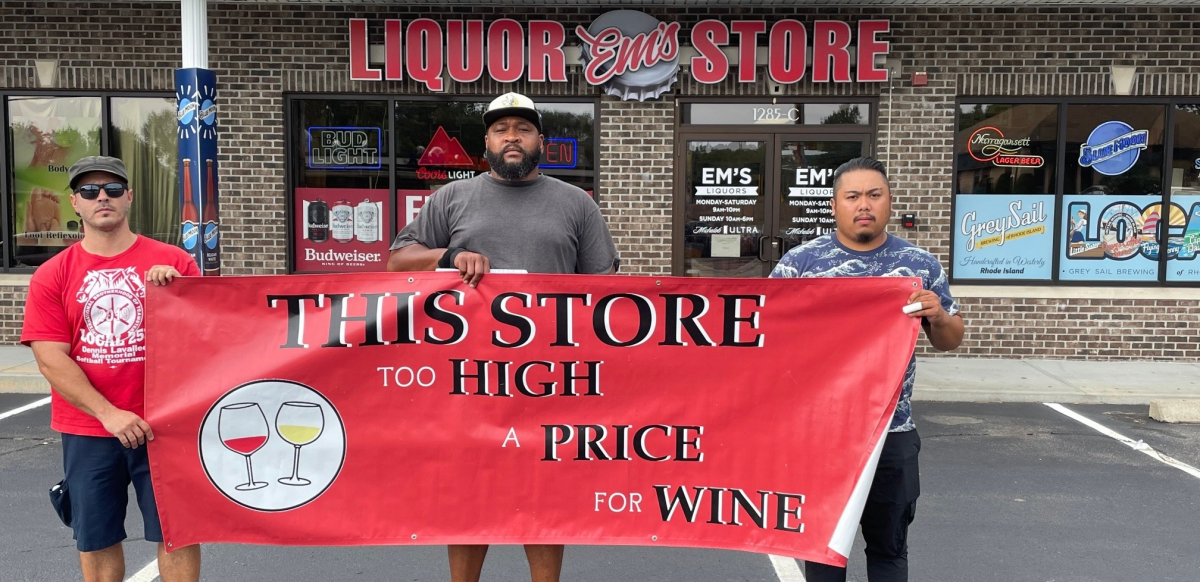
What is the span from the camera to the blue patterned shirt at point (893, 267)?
3129 mm

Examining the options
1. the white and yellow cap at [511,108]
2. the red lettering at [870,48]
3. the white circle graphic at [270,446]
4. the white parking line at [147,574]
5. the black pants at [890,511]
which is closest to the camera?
the black pants at [890,511]

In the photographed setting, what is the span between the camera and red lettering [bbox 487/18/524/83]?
9.63 m

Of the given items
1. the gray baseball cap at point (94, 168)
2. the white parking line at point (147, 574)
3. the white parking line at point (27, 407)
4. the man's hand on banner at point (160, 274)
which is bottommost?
the white parking line at point (147, 574)

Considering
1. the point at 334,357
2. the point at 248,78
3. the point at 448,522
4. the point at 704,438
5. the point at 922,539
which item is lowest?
the point at 922,539

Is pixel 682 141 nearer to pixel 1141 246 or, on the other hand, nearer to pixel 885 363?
pixel 1141 246

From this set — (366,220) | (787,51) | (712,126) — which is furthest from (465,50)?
(787,51)

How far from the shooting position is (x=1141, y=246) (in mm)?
10031

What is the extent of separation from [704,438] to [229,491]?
5.44ft

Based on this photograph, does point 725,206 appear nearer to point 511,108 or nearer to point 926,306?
point 511,108

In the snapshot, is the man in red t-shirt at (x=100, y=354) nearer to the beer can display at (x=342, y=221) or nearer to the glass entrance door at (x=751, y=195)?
the beer can display at (x=342, y=221)

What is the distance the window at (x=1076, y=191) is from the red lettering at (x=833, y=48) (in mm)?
1426

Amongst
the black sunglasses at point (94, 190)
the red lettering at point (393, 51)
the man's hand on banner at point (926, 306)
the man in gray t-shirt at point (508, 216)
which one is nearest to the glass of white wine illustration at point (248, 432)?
the man in gray t-shirt at point (508, 216)

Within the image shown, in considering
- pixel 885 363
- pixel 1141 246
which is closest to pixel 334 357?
pixel 885 363

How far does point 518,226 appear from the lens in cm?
338
